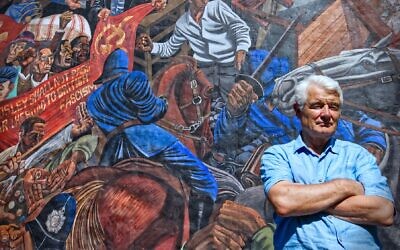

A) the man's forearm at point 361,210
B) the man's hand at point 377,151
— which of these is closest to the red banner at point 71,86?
the man's hand at point 377,151

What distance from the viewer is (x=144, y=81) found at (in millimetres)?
6363

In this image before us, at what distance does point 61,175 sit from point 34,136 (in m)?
0.57

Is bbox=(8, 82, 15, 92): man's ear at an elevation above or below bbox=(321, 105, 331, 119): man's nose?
below

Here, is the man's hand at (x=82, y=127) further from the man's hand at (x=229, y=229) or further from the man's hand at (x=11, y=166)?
the man's hand at (x=229, y=229)

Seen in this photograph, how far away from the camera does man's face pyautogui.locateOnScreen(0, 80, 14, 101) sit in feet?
22.8

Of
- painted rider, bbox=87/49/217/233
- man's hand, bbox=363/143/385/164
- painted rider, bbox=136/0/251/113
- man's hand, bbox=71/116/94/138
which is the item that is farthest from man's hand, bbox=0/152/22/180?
man's hand, bbox=363/143/385/164

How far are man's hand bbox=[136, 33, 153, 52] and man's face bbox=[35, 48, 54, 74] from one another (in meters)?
1.00

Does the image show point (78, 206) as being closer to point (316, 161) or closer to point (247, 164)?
point (247, 164)

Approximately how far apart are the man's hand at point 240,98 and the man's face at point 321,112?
3483mm

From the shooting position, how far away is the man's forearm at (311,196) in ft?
7.40

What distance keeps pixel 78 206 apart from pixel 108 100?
3.50 feet

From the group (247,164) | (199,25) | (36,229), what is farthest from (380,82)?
(36,229)

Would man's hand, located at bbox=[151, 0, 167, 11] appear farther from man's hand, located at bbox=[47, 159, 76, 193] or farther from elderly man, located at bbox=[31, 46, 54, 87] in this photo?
man's hand, located at bbox=[47, 159, 76, 193]

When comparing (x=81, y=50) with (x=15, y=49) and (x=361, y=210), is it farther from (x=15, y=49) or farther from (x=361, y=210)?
(x=361, y=210)
